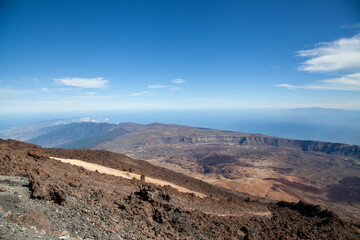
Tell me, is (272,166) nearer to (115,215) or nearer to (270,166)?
(270,166)

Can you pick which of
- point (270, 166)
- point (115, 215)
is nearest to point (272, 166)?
point (270, 166)

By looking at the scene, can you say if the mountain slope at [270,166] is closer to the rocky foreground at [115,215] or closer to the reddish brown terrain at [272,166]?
the reddish brown terrain at [272,166]

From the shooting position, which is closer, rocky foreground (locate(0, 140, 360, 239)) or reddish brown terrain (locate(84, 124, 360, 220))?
rocky foreground (locate(0, 140, 360, 239))

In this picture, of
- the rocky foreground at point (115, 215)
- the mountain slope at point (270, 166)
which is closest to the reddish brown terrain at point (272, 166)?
the mountain slope at point (270, 166)

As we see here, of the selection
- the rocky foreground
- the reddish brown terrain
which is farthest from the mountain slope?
the rocky foreground

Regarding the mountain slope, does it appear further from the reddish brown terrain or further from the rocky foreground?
the rocky foreground

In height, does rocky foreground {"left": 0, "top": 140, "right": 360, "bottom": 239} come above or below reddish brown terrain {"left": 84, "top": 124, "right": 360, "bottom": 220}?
above

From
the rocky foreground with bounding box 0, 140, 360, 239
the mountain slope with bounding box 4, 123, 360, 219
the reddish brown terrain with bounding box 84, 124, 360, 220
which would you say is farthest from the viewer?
the mountain slope with bounding box 4, 123, 360, 219

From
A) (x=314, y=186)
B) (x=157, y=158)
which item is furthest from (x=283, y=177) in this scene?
(x=157, y=158)

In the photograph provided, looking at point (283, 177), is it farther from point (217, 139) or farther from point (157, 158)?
point (217, 139)
